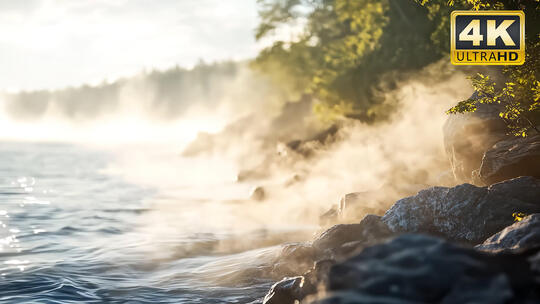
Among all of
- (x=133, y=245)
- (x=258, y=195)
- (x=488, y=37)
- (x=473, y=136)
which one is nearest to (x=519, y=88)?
(x=488, y=37)

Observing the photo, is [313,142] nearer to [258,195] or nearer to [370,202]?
[258,195]

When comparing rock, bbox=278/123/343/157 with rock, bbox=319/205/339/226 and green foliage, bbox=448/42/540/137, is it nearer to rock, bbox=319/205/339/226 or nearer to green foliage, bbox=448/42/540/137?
rock, bbox=319/205/339/226

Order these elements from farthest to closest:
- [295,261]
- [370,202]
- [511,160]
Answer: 1. [370,202]
2. [511,160]
3. [295,261]

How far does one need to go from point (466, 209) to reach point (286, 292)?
396 centimetres

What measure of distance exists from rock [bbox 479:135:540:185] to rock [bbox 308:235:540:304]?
7969mm

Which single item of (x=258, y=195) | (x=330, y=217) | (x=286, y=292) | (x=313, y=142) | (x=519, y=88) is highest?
(x=519, y=88)

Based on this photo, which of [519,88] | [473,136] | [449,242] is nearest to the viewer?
[449,242]

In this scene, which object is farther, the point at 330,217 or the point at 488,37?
the point at 330,217

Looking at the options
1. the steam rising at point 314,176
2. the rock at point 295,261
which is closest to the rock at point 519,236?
the rock at point 295,261

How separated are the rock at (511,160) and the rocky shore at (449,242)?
0.07 ft

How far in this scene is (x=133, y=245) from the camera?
1514 cm

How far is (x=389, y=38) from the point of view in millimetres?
27828

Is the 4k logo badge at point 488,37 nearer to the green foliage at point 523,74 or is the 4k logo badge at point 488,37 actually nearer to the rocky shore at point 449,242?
the green foliage at point 523,74

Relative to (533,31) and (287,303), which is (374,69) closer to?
(533,31)
